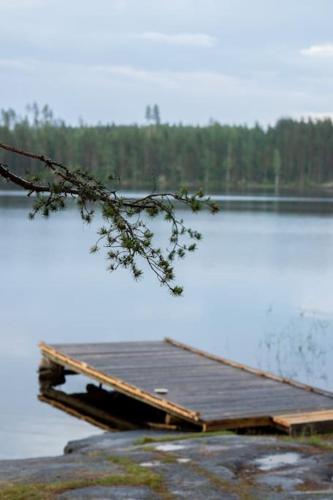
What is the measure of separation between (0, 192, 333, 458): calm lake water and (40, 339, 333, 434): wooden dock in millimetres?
849

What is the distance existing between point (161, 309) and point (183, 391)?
600 inches

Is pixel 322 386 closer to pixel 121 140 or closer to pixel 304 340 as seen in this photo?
pixel 304 340

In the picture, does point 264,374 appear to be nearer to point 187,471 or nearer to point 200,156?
point 187,471

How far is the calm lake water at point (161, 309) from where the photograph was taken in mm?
17984

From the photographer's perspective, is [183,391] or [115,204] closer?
[115,204]

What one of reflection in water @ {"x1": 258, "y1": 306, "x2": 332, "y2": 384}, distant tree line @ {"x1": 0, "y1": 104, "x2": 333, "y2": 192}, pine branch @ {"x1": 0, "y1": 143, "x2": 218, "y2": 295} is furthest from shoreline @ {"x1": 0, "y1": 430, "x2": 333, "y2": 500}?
distant tree line @ {"x1": 0, "y1": 104, "x2": 333, "y2": 192}

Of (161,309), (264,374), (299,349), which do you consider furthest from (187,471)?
(161,309)

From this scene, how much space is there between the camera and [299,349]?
2205 centimetres

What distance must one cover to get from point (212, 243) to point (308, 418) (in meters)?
40.5

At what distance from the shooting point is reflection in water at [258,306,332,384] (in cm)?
1986

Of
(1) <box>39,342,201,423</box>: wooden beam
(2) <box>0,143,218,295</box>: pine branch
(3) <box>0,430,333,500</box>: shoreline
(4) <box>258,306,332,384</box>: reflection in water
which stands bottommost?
(4) <box>258,306,332,384</box>: reflection in water

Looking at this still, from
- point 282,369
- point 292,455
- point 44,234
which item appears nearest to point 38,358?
point 282,369

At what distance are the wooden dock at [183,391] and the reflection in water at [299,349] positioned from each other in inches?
113

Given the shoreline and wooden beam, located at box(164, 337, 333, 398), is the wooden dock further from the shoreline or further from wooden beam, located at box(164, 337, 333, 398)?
the shoreline
